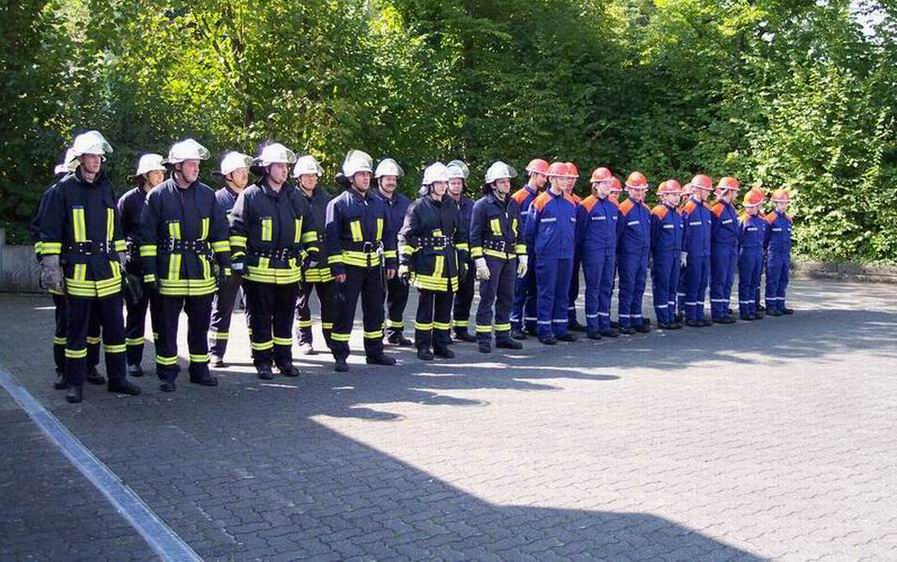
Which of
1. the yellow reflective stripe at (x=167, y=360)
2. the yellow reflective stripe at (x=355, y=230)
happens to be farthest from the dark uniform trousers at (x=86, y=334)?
the yellow reflective stripe at (x=355, y=230)

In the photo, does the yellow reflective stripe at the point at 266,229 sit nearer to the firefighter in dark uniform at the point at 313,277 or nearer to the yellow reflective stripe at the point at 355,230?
the firefighter in dark uniform at the point at 313,277

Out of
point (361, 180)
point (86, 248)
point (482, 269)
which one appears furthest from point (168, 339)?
point (482, 269)

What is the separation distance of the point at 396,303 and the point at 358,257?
1830mm

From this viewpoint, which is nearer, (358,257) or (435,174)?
(358,257)

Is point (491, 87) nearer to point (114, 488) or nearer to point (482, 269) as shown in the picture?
point (482, 269)

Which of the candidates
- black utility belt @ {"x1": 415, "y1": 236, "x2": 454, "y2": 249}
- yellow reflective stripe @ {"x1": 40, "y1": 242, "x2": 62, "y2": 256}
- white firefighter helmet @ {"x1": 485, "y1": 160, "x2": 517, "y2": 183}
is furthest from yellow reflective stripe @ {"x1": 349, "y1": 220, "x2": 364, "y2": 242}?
yellow reflective stripe @ {"x1": 40, "y1": 242, "x2": 62, "y2": 256}

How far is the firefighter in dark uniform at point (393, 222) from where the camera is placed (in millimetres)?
11148

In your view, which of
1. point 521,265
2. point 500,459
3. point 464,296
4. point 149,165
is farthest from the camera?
point 464,296

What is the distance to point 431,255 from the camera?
1096cm

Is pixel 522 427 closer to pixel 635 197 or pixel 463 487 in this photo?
pixel 463 487

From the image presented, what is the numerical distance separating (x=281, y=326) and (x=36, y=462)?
11.4 ft

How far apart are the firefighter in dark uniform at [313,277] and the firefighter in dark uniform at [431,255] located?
895 mm

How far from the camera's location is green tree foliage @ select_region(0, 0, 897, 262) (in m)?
17.6

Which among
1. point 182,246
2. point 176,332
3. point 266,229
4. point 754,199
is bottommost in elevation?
point 176,332
